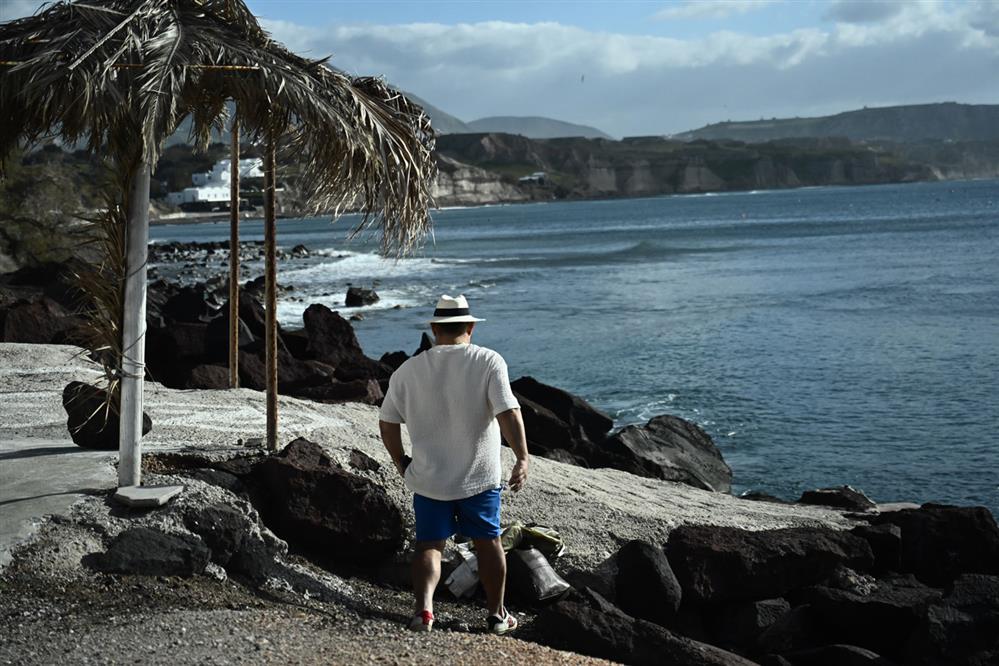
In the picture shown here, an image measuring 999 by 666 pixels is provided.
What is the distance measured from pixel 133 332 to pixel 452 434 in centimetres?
255

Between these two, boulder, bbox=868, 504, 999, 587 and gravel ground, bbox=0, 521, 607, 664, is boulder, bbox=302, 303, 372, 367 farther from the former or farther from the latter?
gravel ground, bbox=0, 521, 607, 664

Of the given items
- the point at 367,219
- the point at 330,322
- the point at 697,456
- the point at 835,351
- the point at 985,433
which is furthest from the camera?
the point at 835,351

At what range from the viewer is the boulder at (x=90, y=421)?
8570 millimetres

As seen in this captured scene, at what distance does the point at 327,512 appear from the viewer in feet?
25.5

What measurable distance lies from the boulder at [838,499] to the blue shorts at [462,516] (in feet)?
21.0

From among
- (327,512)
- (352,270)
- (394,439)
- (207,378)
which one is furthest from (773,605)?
(352,270)

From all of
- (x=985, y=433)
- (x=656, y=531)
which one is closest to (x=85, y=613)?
(x=656, y=531)

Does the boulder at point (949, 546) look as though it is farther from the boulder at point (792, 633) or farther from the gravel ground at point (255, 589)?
the boulder at point (792, 633)

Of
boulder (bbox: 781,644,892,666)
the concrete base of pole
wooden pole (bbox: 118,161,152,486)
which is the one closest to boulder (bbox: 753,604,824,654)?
boulder (bbox: 781,644,892,666)

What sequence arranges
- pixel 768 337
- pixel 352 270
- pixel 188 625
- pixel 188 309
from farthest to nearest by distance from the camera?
pixel 352 270, pixel 768 337, pixel 188 309, pixel 188 625

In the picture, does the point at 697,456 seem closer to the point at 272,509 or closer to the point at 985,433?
the point at 985,433

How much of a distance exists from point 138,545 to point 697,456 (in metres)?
8.59

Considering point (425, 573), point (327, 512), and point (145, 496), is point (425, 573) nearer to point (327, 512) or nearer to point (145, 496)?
point (327, 512)

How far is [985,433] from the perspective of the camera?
16.9 m
